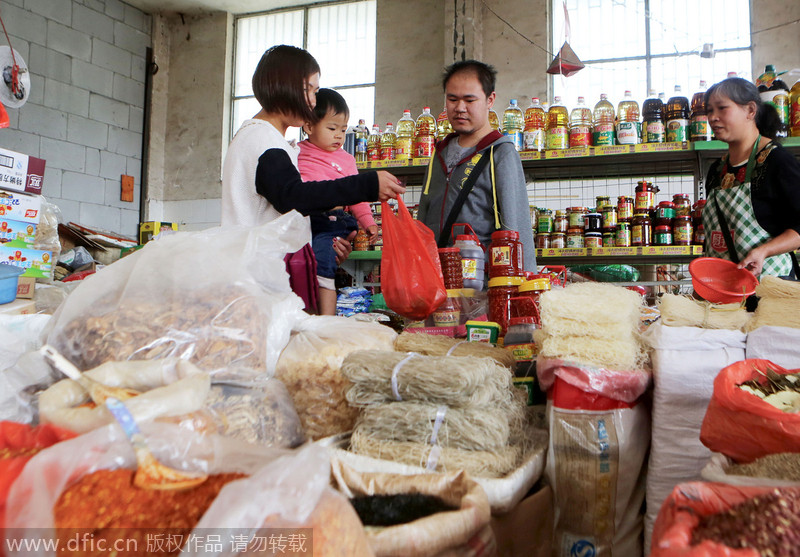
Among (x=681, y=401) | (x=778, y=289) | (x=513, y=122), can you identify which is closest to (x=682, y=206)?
(x=513, y=122)

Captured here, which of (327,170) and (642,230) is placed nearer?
(327,170)

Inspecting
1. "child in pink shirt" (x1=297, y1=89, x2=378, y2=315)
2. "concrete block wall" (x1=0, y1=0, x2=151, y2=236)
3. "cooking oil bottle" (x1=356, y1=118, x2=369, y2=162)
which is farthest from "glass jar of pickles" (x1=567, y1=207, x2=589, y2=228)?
"concrete block wall" (x1=0, y1=0, x2=151, y2=236)

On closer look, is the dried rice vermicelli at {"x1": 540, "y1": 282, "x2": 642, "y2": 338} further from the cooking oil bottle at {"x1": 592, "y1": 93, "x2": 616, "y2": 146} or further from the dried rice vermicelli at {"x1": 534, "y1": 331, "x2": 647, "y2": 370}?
the cooking oil bottle at {"x1": 592, "y1": 93, "x2": 616, "y2": 146}

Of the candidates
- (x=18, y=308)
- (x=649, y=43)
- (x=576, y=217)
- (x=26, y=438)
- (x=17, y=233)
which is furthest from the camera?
(x=649, y=43)

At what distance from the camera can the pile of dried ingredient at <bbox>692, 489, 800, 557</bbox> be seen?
0.62 metres

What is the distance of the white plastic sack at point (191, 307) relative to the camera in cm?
124

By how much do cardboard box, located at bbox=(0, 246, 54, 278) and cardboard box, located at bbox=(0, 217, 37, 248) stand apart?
3cm

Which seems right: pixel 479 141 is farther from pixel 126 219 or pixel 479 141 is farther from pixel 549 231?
pixel 126 219

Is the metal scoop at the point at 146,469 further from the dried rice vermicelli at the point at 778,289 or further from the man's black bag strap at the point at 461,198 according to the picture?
the man's black bag strap at the point at 461,198

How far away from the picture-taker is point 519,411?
135cm

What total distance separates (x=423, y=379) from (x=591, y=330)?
1.34 feet

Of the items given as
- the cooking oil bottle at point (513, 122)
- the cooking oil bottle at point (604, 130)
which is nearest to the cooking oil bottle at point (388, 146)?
the cooking oil bottle at point (513, 122)

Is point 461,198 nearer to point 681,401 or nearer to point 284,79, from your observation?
point 284,79

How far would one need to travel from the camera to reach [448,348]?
151 centimetres
